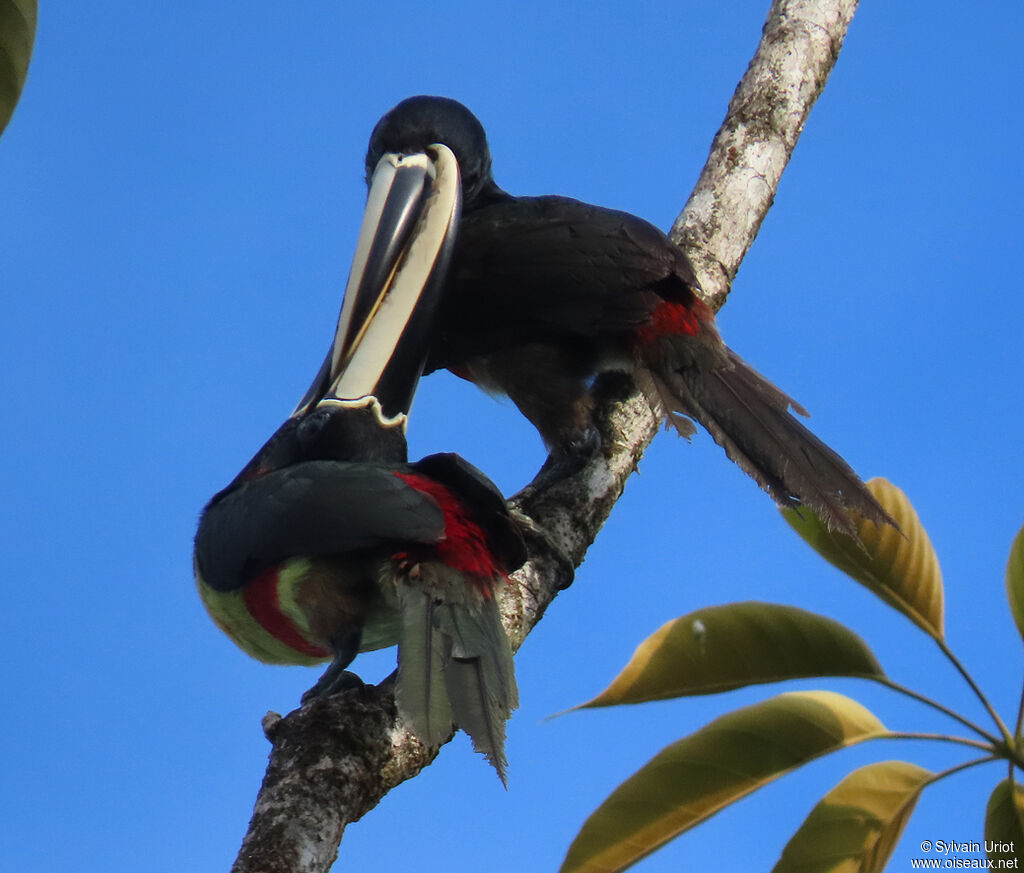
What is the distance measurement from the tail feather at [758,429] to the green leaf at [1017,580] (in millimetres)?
920

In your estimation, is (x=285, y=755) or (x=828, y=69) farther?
(x=828, y=69)

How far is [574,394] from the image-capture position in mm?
3807

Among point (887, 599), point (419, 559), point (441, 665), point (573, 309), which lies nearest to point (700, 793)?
point (887, 599)

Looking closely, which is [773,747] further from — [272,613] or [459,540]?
[272,613]

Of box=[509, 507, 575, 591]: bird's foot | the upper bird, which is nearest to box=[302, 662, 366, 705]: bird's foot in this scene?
box=[509, 507, 575, 591]: bird's foot

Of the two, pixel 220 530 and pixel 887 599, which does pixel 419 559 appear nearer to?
pixel 220 530

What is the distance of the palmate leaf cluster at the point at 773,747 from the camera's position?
6.39 ft

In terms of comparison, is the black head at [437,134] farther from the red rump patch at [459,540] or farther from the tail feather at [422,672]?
the tail feather at [422,672]

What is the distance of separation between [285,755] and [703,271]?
223 centimetres

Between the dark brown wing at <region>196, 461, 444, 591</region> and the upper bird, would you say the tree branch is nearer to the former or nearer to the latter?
the upper bird

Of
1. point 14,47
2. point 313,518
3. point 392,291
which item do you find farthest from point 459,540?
point 14,47

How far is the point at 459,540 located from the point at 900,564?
921 millimetres

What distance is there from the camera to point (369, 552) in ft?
8.94

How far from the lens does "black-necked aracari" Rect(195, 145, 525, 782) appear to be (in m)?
2.44
